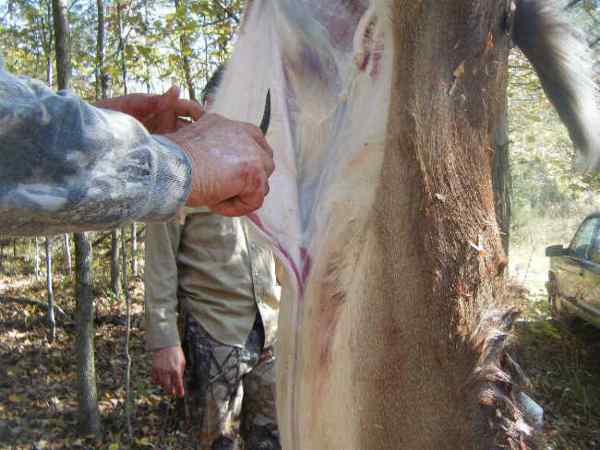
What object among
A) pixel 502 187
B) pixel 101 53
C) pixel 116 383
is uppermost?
pixel 101 53

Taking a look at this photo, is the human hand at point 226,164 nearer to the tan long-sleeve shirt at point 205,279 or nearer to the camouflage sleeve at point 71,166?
the camouflage sleeve at point 71,166

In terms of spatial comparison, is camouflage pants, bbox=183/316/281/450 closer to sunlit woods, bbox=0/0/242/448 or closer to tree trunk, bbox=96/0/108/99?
sunlit woods, bbox=0/0/242/448

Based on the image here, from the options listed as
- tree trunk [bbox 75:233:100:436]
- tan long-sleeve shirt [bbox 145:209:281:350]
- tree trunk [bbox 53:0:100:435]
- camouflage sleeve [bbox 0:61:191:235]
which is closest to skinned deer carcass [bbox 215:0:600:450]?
camouflage sleeve [bbox 0:61:191:235]

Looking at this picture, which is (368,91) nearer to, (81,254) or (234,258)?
(234,258)

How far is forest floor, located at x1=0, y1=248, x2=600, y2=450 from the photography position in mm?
4617

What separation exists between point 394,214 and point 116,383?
508 cm

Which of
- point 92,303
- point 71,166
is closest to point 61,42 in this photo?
point 92,303

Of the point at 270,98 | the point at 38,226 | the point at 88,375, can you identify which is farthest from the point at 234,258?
the point at 88,375

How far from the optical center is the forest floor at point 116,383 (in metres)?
4.62

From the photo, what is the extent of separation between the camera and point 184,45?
5.20 metres

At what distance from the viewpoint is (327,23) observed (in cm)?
138

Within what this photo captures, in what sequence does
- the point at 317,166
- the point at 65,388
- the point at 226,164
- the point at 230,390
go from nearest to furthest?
the point at 226,164 → the point at 317,166 → the point at 230,390 → the point at 65,388

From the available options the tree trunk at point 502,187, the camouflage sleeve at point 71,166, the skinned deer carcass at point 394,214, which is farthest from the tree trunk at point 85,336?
the camouflage sleeve at point 71,166

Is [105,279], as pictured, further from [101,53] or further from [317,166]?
[317,166]
